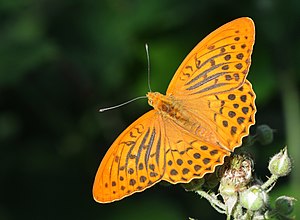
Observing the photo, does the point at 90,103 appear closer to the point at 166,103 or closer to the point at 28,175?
the point at 28,175

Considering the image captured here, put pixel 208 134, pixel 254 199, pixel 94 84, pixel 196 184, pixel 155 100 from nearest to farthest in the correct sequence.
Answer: pixel 254 199
pixel 208 134
pixel 196 184
pixel 155 100
pixel 94 84

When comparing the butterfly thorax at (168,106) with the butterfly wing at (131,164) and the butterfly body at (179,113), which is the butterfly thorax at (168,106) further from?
the butterfly wing at (131,164)

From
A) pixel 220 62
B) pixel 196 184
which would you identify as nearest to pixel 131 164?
pixel 196 184

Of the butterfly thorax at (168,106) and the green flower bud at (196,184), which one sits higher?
the butterfly thorax at (168,106)

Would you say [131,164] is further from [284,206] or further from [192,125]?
[284,206]

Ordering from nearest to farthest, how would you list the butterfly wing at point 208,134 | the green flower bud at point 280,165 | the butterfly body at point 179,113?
the butterfly wing at point 208,134
the butterfly body at point 179,113
the green flower bud at point 280,165

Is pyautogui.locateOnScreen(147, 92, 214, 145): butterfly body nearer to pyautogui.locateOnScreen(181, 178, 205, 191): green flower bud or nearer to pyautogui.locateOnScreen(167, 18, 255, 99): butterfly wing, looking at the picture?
pyautogui.locateOnScreen(167, 18, 255, 99): butterfly wing

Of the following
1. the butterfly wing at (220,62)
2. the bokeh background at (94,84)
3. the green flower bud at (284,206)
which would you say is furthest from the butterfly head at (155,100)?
the bokeh background at (94,84)
